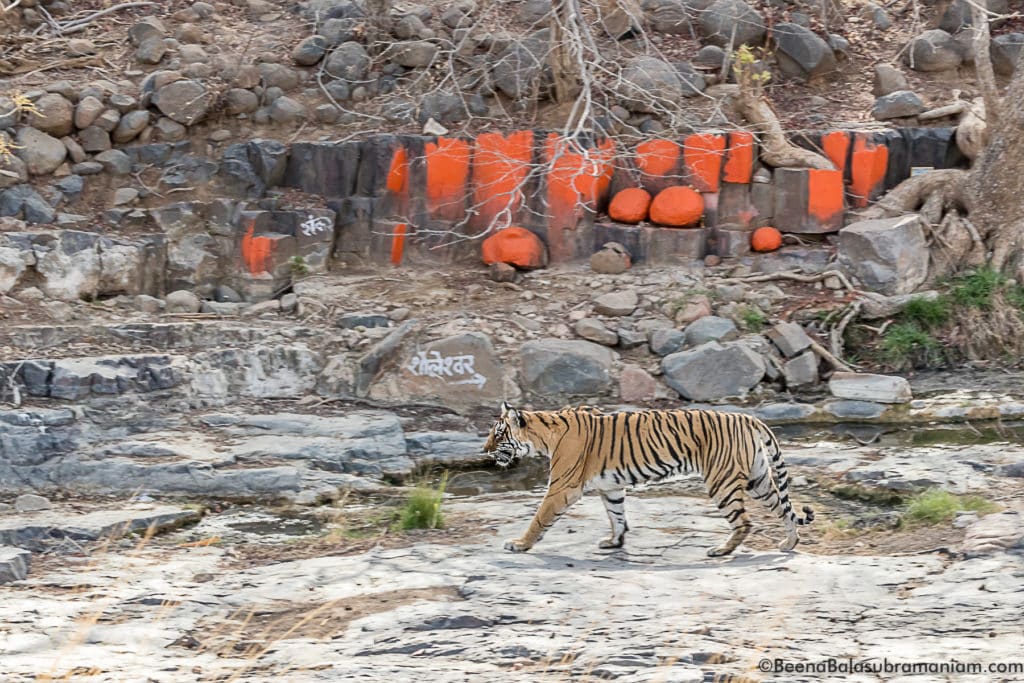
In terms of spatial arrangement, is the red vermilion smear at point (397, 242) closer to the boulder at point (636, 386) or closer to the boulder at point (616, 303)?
the boulder at point (616, 303)

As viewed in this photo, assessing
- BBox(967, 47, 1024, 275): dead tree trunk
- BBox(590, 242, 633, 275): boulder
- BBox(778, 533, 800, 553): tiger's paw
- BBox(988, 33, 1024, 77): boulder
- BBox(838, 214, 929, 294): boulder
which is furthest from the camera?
BBox(988, 33, 1024, 77): boulder

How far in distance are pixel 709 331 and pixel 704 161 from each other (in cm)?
240

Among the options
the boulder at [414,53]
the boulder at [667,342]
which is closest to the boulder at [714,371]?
the boulder at [667,342]

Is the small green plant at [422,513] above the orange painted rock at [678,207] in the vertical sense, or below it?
below

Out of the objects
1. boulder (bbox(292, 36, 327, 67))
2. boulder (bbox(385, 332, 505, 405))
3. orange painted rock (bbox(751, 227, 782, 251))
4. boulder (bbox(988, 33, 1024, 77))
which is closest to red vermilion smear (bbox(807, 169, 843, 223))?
orange painted rock (bbox(751, 227, 782, 251))

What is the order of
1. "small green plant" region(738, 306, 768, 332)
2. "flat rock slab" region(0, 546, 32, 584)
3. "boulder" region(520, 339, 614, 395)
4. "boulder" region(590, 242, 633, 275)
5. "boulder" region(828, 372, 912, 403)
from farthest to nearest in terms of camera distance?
"boulder" region(590, 242, 633, 275) < "small green plant" region(738, 306, 768, 332) < "boulder" region(520, 339, 614, 395) < "boulder" region(828, 372, 912, 403) < "flat rock slab" region(0, 546, 32, 584)

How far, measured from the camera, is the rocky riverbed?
5430mm

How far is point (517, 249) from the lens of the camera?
14.2 meters

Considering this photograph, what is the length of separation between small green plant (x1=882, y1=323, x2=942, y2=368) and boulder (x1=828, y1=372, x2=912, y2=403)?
0.42m

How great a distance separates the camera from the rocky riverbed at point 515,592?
543cm

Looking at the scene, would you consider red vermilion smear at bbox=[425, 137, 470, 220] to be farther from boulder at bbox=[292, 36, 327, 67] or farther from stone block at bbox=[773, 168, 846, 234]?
stone block at bbox=[773, 168, 846, 234]

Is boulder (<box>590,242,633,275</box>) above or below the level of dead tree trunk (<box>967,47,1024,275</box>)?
below

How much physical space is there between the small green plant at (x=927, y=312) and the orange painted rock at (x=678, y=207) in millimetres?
2595

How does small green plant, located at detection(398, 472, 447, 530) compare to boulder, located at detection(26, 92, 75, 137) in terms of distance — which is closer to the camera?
small green plant, located at detection(398, 472, 447, 530)
